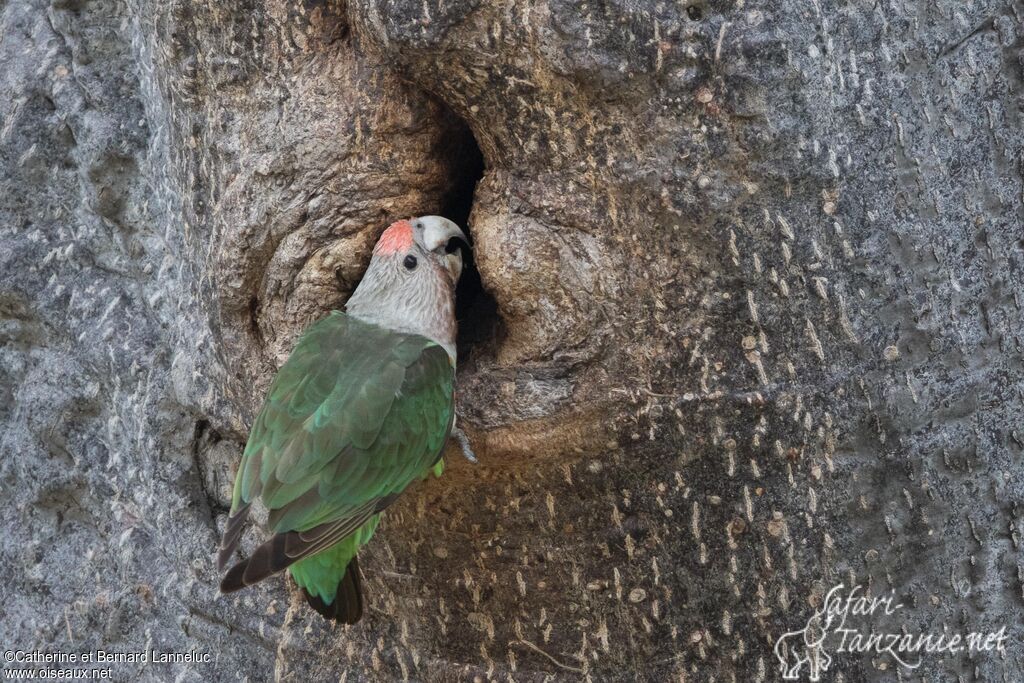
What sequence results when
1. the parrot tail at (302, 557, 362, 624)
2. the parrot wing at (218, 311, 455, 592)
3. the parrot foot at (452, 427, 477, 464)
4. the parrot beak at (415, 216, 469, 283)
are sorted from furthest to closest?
the parrot beak at (415, 216, 469, 283)
the parrot tail at (302, 557, 362, 624)
the parrot foot at (452, 427, 477, 464)
the parrot wing at (218, 311, 455, 592)

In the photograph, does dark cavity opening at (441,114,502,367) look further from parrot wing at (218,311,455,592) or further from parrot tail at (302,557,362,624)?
parrot tail at (302,557,362,624)

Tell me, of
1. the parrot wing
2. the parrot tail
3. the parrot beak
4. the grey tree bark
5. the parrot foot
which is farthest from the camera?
the parrot beak

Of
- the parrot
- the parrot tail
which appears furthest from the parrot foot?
the parrot tail

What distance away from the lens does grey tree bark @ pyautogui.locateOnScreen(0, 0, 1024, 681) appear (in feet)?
6.38

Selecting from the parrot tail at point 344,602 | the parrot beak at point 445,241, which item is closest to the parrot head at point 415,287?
the parrot beak at point 445,241

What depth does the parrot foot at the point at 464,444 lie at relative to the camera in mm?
2188

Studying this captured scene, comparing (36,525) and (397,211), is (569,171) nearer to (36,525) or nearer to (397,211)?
(397,211)

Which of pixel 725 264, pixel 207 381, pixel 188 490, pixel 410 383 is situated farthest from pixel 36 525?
pixel 725 264

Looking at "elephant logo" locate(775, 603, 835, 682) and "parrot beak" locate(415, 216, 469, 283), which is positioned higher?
"parrot beak" locate(415, 216, 469, 283)

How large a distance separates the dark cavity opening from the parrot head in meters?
0.07

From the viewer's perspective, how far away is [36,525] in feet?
9.69

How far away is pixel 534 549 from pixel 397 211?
85cm

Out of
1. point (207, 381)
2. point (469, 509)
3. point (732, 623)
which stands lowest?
point (732, 623)

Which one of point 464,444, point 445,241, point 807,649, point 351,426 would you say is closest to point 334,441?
point 351,426
